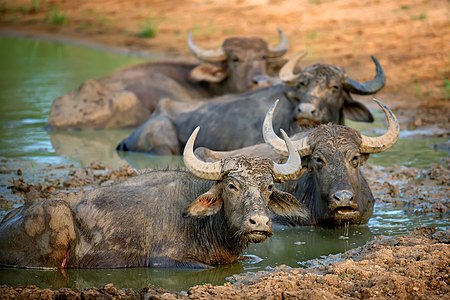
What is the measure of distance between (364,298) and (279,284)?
66 cm

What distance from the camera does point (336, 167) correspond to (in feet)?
31.4

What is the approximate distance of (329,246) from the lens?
9367 millimetres

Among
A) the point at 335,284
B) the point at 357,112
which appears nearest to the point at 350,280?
the point at 335,284

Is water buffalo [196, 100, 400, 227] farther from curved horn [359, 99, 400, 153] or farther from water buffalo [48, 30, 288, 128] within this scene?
water buffalo [48, 30, 288, 128]

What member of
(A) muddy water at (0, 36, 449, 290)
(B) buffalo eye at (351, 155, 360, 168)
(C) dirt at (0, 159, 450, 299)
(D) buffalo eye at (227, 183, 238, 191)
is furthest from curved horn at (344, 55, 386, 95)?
(D) buffalo eye at (227, 183, 238, 191)

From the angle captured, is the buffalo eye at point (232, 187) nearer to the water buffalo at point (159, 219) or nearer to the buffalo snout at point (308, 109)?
the water buffalo at point (159, 219)

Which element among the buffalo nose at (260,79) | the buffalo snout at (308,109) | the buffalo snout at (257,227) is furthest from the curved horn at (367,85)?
the buffalo snout at (257,227)

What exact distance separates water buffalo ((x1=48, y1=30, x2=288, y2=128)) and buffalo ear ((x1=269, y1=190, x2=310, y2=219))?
6.78m

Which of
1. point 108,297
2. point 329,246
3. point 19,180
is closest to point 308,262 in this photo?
point 329,246

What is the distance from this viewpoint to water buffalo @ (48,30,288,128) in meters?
15.8

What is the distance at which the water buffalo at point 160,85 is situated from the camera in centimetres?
1577

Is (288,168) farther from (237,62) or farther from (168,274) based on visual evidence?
(237,62)

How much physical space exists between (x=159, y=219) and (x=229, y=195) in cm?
78

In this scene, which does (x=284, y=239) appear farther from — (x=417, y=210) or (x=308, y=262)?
(x=417, y=210)
